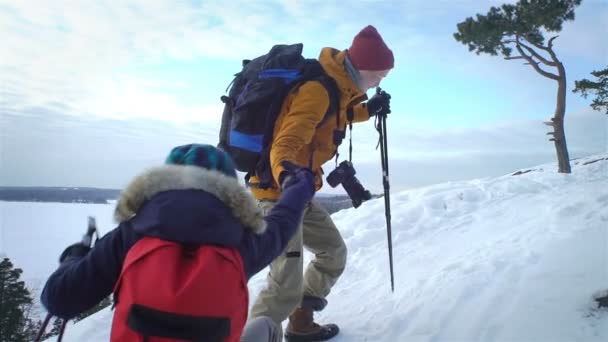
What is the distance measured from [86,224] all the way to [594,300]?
11.5ft

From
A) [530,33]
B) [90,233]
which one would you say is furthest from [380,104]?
[530,33]

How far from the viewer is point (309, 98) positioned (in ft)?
9.29

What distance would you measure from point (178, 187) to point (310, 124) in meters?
1.33

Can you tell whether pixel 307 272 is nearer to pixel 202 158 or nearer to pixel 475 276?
pixel 475 276

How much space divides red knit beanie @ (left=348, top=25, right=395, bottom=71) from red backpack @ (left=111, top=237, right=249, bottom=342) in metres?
2.13

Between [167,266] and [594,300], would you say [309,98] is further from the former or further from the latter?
[594,300]

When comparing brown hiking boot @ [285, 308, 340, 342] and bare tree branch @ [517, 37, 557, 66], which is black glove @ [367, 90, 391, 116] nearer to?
brown hiking boot @ [285, 308, 340, 342]

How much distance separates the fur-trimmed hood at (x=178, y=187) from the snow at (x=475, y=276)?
115 mm

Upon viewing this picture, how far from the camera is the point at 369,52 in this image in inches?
124

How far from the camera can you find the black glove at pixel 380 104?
4.11 meters

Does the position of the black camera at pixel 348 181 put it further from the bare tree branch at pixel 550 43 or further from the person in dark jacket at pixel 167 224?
the bare tree branch at pixel 550 43

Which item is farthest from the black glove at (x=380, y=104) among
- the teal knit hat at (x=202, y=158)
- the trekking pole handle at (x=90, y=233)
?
the trekking pole handle at (x=90, y=233)

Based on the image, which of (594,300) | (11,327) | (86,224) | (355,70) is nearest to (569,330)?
(594,300)

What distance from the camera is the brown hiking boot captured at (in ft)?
11.1
